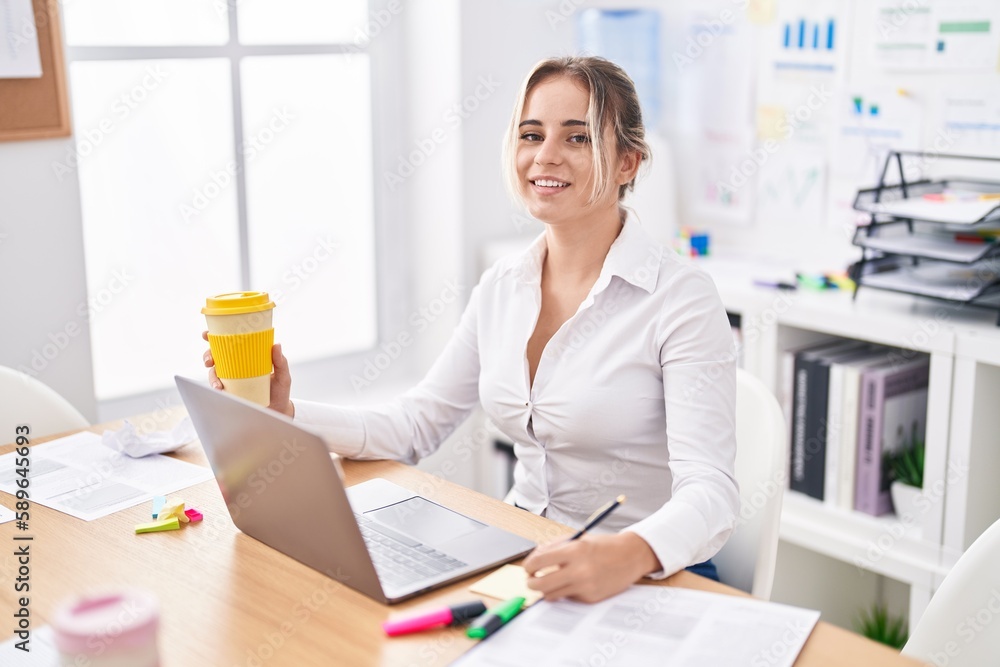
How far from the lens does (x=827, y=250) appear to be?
2.60m

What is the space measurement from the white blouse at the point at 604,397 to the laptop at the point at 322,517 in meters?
0.28

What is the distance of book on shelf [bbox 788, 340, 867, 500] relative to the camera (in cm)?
229

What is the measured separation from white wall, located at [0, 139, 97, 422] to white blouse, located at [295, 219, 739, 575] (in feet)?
2.78

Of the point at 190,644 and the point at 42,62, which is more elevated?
the point at 42,62

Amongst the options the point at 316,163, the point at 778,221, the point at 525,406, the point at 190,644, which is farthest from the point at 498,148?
the point at 190,644

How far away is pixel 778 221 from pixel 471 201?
2.63 ft

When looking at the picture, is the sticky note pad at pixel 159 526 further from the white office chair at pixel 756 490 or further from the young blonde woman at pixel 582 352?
the white office chair at pixel 756 490

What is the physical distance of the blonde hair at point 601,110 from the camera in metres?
1.64

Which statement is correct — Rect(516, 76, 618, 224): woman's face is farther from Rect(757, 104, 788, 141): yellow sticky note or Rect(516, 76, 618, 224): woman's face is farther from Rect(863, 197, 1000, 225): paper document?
Rect(757, 104, 788, 141): yellow sticky note

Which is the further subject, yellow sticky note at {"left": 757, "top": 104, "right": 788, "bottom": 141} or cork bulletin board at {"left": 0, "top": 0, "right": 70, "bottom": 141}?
yellow sticky note at {"left": 757, "top": 104, "right": 788, "bottom": 141}

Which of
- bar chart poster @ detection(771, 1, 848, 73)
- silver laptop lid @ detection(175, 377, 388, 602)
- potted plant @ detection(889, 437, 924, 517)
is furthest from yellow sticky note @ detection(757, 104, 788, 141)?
silver laptop lid @ detection(175, 377, 388, 602)

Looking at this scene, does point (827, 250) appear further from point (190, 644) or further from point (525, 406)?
point (190, 644)

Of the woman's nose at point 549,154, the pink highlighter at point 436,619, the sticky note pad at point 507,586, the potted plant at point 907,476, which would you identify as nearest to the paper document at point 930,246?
the potted plant at point 907,476

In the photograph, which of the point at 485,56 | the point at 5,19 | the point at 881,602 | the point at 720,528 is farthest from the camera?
the point at 485,56
